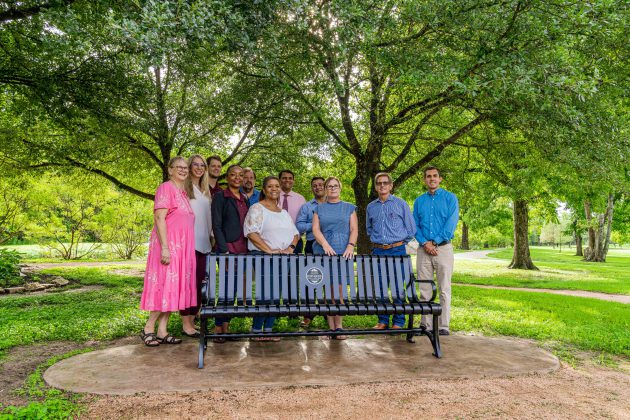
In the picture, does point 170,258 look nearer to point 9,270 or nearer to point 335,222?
point 335,222

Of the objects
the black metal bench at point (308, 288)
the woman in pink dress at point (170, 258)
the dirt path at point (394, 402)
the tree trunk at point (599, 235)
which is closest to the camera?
the dirt path at point (394, 402)

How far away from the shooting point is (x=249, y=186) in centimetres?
647

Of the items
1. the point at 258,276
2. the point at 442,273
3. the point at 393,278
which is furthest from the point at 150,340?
the point at 442,273

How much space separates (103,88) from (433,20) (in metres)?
5.96

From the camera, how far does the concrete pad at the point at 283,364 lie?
12.8ft

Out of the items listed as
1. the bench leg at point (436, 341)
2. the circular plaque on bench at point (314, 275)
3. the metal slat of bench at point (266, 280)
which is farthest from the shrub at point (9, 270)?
the bench leg at point (436, 341)

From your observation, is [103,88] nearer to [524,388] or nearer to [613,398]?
[524,388]

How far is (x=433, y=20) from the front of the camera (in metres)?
6.23

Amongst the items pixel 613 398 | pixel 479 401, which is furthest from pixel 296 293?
pixel 613 398

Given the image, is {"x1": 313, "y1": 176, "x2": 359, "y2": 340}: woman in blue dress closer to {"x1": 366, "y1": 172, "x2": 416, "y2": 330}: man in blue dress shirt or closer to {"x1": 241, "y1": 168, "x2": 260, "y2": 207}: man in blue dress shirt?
{"x1": 366, "y1": 172, "x2": 416, "y2": 330}: man in blue dress shirt

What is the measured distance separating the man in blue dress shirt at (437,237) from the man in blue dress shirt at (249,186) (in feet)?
7.94

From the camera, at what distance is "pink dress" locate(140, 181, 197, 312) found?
200 inches

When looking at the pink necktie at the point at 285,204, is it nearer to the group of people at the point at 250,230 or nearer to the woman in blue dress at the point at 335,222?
the group of people at the point at 250,230

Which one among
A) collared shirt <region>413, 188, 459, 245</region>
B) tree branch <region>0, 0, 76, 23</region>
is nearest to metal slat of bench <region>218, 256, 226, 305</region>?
collared shirt <region>413, 188, 459, 245</region>
